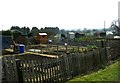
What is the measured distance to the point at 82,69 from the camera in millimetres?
13477

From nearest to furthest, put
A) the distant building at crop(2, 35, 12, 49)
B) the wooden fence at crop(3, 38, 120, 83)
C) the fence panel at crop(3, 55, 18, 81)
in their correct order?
the fence panel at crop(3, 55, 18, 81), the wooden fence at crop(3, 38, 120, 83), the distant building at crop(2, 35, 12, 49)

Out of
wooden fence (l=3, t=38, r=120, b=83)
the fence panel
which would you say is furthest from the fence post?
the fence panel

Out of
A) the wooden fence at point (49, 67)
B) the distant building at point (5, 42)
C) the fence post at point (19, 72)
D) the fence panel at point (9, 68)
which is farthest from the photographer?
the distant building at point (5, 42)

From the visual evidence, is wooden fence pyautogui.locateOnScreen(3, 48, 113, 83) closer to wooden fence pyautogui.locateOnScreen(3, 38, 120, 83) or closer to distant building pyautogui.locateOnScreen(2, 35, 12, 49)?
wooden fence pyautogui.locateOnScreen(3, 38, 120, 83)

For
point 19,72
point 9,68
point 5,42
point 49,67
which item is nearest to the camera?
point 9,68

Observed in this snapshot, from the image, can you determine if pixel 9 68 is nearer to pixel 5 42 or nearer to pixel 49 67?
pixel 49 67

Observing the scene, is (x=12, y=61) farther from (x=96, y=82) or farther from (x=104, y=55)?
(x=104, y=55)

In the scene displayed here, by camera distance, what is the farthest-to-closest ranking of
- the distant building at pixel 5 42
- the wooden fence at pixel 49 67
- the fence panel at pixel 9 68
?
the distant building at pixel 5 42
the wooden fence at pixel 49 67
the fence panel at pixel 9 68

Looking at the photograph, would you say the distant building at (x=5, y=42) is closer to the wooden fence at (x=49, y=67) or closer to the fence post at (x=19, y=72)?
the wooden fence at (x=49, y=67)

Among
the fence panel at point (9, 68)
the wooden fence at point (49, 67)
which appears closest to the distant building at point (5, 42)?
the wooden fence at point (49, 67)

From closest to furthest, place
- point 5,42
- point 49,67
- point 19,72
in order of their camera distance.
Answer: point 19,72
point 49,67
point 5,42

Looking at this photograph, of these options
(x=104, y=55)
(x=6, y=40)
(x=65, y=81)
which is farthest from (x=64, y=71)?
(x=6, y=40)

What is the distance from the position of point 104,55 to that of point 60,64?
6.91 m

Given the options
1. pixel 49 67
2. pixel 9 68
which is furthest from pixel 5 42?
pixel 9 68
